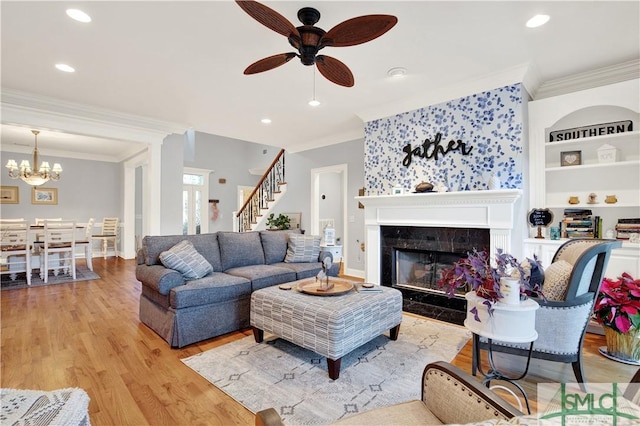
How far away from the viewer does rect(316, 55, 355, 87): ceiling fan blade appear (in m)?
2.41

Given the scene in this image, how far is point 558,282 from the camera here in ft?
6.75

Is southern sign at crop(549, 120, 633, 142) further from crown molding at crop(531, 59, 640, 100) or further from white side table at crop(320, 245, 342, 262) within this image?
white side table at crop(320, 245, 342, 262)

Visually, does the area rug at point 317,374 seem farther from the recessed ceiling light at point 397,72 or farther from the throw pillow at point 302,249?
the recessed ceiling light at point 397,72

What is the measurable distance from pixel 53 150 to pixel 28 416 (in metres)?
8.57

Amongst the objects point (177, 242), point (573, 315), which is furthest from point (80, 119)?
point (573, 315)

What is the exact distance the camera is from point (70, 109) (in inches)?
175

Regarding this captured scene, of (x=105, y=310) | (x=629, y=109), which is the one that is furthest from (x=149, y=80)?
(x=629, y=109)

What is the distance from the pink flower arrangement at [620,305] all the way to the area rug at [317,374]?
1091 mm

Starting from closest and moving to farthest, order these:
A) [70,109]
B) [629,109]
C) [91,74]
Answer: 1. [629,109]
2. [91,74]
3. [70,109]

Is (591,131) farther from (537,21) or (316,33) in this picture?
(316,33)

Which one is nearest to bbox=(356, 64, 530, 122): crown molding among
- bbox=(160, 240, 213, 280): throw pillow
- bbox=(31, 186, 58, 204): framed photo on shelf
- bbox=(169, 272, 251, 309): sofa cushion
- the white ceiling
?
the white ceiling

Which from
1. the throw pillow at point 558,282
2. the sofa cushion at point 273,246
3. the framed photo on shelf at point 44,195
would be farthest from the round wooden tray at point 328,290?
the framed photo on shelf at point 44,195

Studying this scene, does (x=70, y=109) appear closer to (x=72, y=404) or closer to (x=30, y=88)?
(x=30, y=88)

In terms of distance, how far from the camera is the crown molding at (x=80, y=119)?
4082 mm
